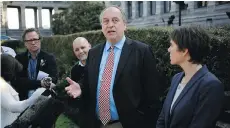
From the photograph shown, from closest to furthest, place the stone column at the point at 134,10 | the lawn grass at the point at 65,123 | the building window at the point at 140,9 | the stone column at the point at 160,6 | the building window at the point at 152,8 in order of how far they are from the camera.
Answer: the lawn grass at the point at 65,123, the stone column at the point at 160,6, the building window at the point at 152,8, the building window at the point at 140,9, the stone column at the point at 134,10

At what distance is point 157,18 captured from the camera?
35.2 meters

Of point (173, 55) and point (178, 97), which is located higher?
point (173, 55)

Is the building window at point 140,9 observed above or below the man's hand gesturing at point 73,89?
above

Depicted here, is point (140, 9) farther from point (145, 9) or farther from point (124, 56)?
point (124, 56)

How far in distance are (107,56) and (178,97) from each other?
1.06 m

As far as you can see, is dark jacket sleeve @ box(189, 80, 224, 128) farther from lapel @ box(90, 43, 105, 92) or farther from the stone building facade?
the stone building facade

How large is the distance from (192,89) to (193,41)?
0.39 meters

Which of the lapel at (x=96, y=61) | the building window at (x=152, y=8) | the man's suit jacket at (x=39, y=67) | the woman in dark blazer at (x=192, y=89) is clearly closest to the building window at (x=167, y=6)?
the building window at (x=152, y=8)

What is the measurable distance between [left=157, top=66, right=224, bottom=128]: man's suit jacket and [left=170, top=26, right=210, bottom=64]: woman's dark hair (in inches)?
5.4

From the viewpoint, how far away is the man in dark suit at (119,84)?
3041mm

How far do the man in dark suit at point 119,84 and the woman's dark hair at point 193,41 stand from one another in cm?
65

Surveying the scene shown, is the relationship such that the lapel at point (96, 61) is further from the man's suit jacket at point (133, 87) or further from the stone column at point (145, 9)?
the stone column at point (145, 9)

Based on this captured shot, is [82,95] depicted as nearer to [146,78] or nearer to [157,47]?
[146,78]

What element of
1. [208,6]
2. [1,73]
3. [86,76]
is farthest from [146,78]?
[208,6]
